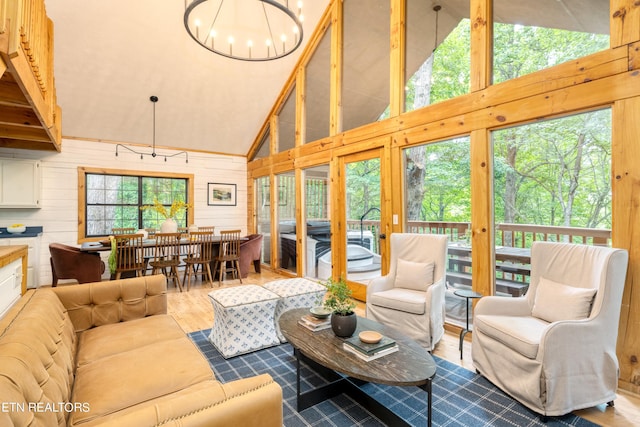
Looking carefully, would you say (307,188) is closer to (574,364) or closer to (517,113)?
(517,113)

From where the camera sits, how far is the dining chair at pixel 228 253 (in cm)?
536

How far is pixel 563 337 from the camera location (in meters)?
1.93

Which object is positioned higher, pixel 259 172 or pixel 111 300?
pixel 259 172

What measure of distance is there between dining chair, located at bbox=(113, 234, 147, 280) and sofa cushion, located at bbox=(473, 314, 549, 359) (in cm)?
447

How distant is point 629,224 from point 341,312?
6.97 feet

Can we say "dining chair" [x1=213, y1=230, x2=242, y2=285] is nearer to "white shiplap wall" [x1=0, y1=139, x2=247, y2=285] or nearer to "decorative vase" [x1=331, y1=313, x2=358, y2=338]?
"white shiplap wall" [x1=0, y1=139, x2=247, y2=285]

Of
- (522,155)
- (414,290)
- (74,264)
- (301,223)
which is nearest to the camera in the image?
(522,155)

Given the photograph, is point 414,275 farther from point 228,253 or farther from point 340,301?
point 228,253

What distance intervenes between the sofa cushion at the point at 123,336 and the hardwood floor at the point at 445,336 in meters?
1.28

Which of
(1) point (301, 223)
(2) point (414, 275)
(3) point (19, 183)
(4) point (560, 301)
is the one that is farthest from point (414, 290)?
(3) point (19, 183)

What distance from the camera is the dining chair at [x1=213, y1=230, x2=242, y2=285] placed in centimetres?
536

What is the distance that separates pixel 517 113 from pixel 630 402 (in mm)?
2274

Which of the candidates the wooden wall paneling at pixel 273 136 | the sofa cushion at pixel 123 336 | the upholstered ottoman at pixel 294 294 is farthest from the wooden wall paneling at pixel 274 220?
the sofa cushion at pixel 123 336

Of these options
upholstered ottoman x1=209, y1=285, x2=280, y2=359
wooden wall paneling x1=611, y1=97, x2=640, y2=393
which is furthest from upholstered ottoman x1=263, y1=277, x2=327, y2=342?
wooden wall paneling x1=611, y1=97, x2=640, y2=393
